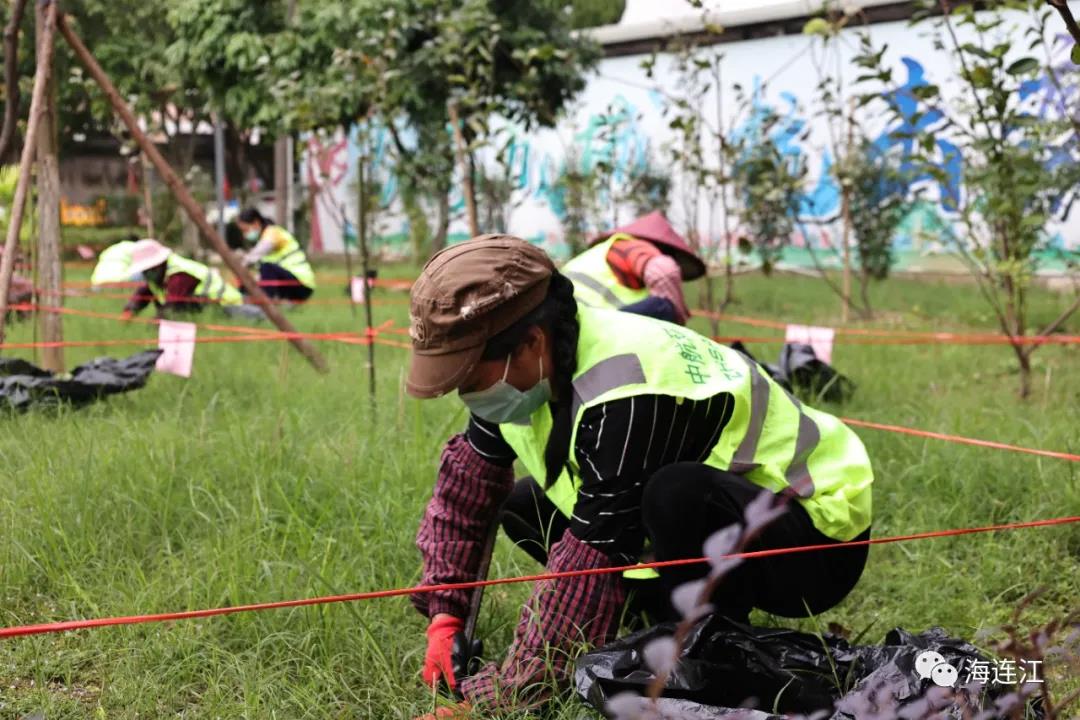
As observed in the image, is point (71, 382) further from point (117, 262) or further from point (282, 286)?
point (282, 286)

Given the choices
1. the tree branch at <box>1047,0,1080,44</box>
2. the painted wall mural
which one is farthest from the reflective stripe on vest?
the painted wall mural

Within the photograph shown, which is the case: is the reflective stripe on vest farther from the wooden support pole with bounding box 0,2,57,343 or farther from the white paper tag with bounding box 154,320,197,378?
the wooden support pole with bounding box 0,2,57,343

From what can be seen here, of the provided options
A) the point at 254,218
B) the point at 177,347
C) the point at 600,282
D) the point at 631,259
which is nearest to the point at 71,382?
the point at 177,347

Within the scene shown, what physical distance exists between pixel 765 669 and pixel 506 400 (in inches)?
27.3

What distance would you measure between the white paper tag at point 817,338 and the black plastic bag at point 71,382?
106 inches

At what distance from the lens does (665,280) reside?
13.5 feet

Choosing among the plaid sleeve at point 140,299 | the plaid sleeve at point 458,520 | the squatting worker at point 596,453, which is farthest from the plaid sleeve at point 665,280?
the plaid sleeve at point 140,299

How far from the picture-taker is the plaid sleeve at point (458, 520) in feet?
7.63

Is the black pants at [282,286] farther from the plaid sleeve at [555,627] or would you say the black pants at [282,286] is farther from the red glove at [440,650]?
the plaid sleeve at [555,627]

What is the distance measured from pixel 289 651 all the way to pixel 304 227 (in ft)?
52.0

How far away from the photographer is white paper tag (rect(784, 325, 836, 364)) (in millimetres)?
4894

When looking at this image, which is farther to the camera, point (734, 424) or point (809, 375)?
point (809, 375)

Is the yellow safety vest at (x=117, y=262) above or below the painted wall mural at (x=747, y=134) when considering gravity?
below

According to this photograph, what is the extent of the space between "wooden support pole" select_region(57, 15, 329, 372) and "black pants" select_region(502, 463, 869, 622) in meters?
3.17
